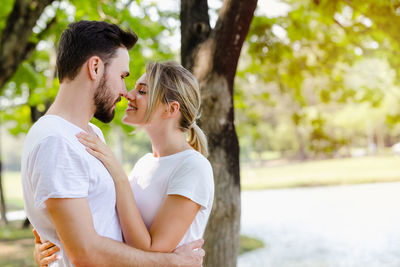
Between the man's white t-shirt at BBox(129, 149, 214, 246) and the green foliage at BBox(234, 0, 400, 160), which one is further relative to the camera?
the green foliage at BBox(234, 0, 400, 160)

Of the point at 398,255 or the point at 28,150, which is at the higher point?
the point at 28,150

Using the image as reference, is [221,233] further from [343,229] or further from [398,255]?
[343,229]

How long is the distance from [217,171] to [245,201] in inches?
678

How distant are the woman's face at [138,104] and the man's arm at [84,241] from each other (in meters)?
0.73

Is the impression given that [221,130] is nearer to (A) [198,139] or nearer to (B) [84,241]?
(A) [198,139]

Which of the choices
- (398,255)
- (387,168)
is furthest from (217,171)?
(387,168)

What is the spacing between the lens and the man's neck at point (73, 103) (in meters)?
2.02

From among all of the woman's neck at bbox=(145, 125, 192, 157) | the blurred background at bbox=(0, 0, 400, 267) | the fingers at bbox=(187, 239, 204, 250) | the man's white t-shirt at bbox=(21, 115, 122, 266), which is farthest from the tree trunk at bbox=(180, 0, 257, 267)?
the man's white t-shirt at bbox=(21, 115, 122, 266)

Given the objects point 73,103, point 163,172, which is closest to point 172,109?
point 163,172

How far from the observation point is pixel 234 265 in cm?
407

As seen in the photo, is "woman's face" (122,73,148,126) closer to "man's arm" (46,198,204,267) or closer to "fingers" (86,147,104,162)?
"fingers" (86,147,104,162)

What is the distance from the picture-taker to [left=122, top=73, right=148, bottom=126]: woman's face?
243 cm

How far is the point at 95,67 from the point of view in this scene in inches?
79.0

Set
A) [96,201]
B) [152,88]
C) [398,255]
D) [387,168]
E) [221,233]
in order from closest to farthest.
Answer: [96,201] < [152,88] < [221,233] < [398,255] < [387,168]
